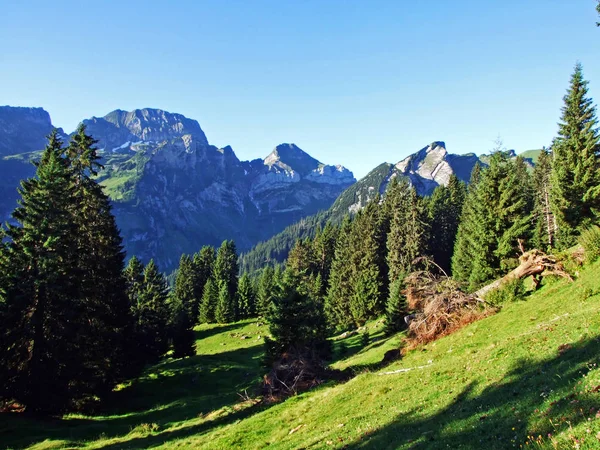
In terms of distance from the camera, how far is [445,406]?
516 inches

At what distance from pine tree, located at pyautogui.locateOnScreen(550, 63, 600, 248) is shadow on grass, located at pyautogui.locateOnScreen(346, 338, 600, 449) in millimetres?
34199

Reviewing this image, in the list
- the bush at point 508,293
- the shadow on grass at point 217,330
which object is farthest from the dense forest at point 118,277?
the shadow on grass at point 217,330

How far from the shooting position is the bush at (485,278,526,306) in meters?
25.8

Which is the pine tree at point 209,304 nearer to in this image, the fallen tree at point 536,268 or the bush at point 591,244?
the fallen tree at point 536,268

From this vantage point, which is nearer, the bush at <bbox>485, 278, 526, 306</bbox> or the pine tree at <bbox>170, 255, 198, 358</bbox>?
the bush at <bbox>485, 278, 526, 306</bbox>

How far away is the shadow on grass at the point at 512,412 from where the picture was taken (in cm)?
817

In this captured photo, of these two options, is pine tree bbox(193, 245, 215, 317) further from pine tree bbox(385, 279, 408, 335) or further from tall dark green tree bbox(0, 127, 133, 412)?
pine tree bbox(385, 279, 408, 335)

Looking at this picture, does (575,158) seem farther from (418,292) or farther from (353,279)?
(353,279)

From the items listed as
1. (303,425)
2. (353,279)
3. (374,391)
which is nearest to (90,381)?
(303,425)

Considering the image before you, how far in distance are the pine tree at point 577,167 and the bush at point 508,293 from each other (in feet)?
62.3

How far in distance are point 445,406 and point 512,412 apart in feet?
11.9

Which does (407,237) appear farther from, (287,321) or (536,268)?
(536,268)

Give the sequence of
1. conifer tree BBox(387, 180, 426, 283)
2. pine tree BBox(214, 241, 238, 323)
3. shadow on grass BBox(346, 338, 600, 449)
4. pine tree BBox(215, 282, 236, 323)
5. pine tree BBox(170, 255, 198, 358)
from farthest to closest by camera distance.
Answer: pine tree BBox(214, 241, 238, 323)
pine tree BBox(215, 282, 236, 323)
conifer tree BBox(387, 180, 426, 283)
pine tree BBox(170, 255, 198, 358)
shadow on grass BBox(346, 338, 600, 449)

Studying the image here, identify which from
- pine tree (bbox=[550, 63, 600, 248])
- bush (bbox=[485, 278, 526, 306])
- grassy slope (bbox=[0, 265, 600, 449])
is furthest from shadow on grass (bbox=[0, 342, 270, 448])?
pine tree (bbox=[550, 63, 600, 248])
